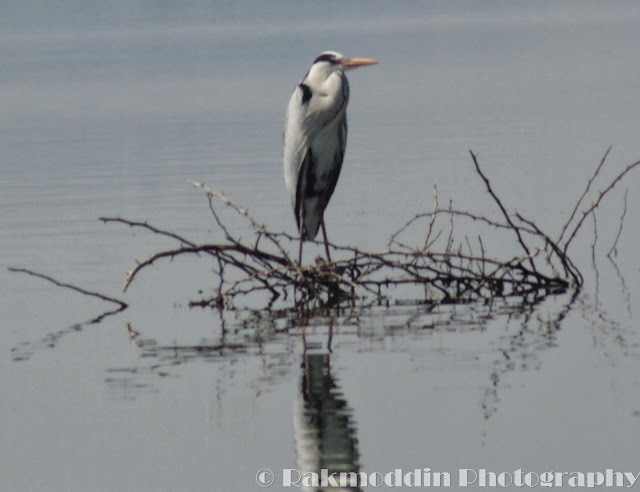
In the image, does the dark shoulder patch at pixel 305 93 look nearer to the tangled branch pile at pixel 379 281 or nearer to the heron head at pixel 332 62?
the heron head at pixel 332 62

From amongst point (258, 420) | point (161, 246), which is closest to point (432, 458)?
point (258, 420)

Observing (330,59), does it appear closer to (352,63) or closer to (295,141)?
(352,63)

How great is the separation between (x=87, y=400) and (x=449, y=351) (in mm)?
1843

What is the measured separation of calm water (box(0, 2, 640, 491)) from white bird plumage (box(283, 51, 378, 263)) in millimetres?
853

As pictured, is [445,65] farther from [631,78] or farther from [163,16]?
[163,16]

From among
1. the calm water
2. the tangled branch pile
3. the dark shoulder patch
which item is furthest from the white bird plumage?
the calm water

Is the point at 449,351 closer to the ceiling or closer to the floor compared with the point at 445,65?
closer to the floor

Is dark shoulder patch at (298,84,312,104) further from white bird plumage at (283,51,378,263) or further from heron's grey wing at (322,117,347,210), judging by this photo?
heron's grey wing at (322,117,347,210)

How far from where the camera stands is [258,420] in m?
7.60

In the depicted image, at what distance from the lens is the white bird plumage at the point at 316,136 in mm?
11078

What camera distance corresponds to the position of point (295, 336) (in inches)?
368

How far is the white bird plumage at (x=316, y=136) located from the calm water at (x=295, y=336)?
85 centimetres

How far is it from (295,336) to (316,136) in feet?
7.03

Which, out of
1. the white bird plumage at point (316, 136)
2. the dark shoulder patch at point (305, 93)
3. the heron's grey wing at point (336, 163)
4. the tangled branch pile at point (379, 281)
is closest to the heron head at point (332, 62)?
the white bird plumage at point (316, 136)
